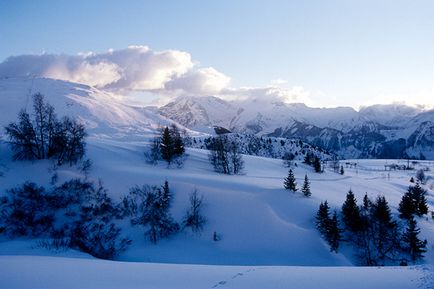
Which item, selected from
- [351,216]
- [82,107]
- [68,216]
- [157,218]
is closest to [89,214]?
[68,216]

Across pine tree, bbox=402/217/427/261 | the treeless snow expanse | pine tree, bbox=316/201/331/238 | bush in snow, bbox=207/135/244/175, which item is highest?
bush in snow, bbox=207/135/244/175

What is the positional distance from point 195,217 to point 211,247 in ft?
17.2

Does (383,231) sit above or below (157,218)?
above

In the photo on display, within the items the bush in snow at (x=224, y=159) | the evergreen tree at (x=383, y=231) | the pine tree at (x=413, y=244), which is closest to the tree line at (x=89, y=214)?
the bush in snow at (x=224, y=159)

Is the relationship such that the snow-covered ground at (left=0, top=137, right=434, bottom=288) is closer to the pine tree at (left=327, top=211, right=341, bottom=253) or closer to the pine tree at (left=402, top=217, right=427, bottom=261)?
the pine tree at (left=327, top=211, right=341, bottom=253)

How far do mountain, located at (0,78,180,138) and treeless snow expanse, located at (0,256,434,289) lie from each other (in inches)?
4391

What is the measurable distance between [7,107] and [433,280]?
6227 inches

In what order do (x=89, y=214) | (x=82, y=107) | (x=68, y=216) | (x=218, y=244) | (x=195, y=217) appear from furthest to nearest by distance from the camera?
(x=82, y=107), (x=89, y=214), (x=195, y=217), (x=68, y=216), (x=218, y=244)

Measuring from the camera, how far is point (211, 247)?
133 feet

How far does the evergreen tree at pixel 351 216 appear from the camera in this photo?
139 feet

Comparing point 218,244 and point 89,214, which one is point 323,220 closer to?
point 218,244

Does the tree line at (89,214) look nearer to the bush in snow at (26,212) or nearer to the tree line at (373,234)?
the bush in snow at (26,212)

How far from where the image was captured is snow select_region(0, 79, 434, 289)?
691 inches

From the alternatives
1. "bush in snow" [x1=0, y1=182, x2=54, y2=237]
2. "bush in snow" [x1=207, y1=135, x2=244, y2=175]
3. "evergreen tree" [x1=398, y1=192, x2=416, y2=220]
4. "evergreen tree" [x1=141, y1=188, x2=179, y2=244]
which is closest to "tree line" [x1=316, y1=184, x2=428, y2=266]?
"evergreen tree" [x1=398, y1=192, x2=416, y2=220]
